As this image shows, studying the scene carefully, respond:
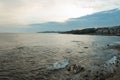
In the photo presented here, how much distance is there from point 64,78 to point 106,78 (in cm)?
467

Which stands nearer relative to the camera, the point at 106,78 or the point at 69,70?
the point at 106,78

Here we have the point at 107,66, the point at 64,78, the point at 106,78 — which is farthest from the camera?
the point at 107,66

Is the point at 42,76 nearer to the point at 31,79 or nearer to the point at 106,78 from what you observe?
the point at 31,79

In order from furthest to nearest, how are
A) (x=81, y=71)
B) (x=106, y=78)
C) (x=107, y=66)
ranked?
(x=107, y=66) < (x=81, y=71) < (x=106, y=78)

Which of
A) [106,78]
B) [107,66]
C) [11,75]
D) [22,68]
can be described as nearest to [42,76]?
[11,75]

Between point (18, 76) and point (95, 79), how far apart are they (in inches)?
346

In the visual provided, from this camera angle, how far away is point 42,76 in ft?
78.5

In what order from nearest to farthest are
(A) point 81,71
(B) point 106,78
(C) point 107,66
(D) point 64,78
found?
(B) point 106,78, (D) point 64,78, (A) point 81,71, (C) point 107,66

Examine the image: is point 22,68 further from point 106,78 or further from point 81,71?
point 106,78

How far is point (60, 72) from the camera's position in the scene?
26.1 metres

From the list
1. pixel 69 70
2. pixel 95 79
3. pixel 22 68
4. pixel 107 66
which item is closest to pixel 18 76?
pixel 22 68

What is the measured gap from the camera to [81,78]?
73.5 ft

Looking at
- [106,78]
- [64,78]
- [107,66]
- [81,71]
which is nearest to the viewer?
[106,78]

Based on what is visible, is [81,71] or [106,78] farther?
[81,71]
